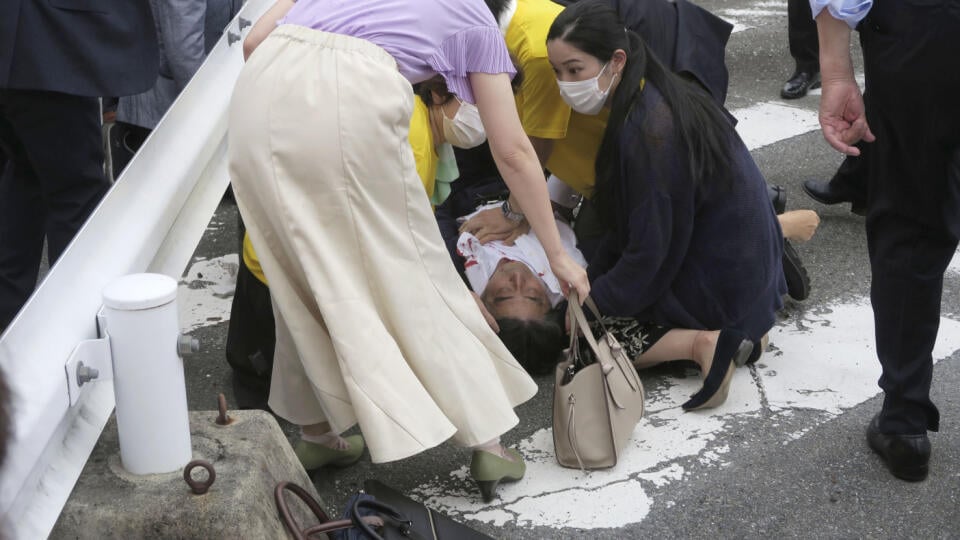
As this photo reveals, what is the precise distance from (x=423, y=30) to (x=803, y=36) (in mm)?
3843

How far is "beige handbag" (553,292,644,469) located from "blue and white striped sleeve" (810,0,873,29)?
3.14 ft

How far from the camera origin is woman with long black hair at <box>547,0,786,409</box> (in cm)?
347

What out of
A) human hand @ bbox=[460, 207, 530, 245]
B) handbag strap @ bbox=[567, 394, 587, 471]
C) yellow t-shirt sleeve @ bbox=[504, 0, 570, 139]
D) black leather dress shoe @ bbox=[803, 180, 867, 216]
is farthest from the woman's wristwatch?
black leather dress shoe @ bbox=[803, 180, 867, 216]

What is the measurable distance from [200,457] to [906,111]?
178cm

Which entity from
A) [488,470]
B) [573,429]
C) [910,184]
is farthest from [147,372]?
[910,184]

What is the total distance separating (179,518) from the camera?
2270mm

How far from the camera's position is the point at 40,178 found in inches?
132

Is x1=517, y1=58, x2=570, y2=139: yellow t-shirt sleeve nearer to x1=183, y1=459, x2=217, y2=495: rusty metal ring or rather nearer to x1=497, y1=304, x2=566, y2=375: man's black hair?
x1=497, y1=304, x2=566, y2=375: man's black hair

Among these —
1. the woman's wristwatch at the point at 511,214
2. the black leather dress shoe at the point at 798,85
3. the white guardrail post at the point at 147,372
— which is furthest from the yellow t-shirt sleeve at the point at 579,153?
the black leather dress shoe at the point at 798,85

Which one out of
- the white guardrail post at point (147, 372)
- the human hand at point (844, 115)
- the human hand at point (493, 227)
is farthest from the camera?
the human hand at point (493, 227)

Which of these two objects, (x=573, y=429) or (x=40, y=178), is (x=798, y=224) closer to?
(x=573, y=429)

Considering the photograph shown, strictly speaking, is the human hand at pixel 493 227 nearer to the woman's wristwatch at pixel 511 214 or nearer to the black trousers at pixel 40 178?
the woman's wristwatch at pixel 511 214

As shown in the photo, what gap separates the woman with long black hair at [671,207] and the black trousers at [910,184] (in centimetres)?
52

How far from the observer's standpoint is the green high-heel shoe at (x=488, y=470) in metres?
3.02
